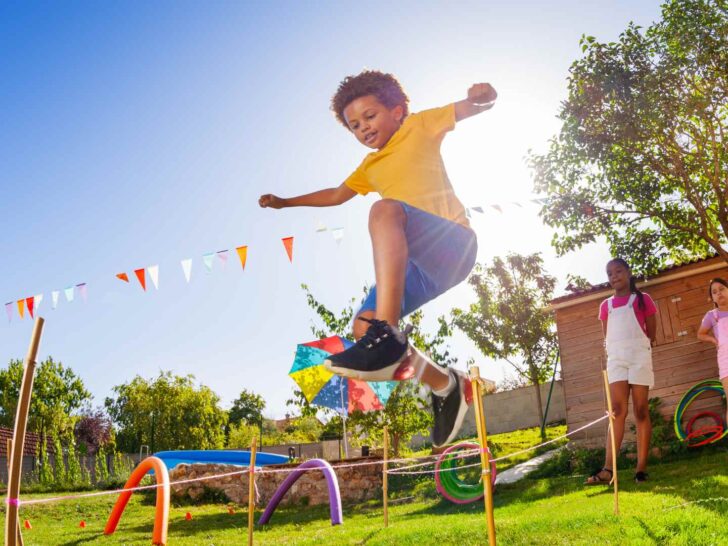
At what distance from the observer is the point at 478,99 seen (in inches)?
84.8

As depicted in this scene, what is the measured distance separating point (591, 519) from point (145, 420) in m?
35.5

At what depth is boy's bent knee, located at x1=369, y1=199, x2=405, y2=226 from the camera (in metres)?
1.96

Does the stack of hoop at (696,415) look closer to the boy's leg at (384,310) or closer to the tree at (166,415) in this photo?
the boy's leg at (384,310)

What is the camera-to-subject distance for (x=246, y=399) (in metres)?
50.4

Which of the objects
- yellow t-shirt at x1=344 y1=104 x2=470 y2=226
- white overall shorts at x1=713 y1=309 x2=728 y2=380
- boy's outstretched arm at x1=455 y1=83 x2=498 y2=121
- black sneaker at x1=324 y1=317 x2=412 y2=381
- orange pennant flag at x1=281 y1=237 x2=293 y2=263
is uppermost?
orange pennant flag at x1=281 y1=237 x2=293 y2=263

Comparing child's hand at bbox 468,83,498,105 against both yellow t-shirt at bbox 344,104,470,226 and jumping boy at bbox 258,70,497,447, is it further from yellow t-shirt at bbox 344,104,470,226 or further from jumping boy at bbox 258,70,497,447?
yellow t-shirt at bbox 344,104,470,226

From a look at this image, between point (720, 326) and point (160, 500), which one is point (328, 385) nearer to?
point (720, 326)

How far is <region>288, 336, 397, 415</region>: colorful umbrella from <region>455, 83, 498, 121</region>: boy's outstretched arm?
11708mm

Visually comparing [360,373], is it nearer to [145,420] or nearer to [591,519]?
[591,519]

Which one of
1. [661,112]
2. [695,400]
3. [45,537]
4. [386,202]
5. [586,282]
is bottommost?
[45,537]

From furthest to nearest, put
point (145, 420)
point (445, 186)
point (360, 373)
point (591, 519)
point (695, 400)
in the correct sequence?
point (145, 420) < point (695, 400) < point (591, 519) < point (445, 186) < point (360, 373)

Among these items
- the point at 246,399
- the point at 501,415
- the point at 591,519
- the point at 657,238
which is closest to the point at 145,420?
the point at 246,399

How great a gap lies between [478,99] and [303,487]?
1085 cm

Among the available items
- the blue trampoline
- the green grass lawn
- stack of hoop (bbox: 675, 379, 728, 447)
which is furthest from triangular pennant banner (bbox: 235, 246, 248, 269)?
the blue trampoline
